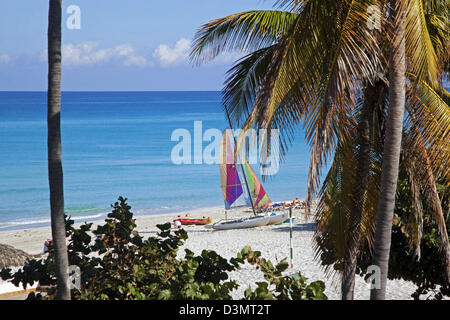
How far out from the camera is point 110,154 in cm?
5888

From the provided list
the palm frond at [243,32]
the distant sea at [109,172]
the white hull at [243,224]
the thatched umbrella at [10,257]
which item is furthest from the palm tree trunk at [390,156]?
the distant sea at [109,172]

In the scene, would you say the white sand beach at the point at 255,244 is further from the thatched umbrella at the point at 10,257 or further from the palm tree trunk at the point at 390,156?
the palm tree trunk at the point at 390,156

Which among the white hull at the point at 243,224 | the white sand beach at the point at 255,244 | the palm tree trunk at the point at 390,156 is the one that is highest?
the palm tree trunk at the point at 390,156

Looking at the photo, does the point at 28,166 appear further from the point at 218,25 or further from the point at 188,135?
the point at 218,25

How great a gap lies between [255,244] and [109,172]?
105 feet

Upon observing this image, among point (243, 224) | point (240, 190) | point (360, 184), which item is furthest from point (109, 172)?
point (360, 184)

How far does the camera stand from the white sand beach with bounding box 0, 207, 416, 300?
1219cm

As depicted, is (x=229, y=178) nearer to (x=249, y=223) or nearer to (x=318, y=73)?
(x=249, y=223)

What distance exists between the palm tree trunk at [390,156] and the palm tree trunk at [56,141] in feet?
9.51

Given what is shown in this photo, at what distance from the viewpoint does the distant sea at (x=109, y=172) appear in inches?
1361

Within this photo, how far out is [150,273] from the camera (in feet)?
16.9

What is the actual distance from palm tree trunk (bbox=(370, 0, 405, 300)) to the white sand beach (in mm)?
6016

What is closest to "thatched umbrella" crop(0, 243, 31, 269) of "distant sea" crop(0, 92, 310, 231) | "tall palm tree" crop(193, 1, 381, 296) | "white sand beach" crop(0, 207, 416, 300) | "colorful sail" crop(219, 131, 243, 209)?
"white sand beach" crop(0, 207, 416, 300)
